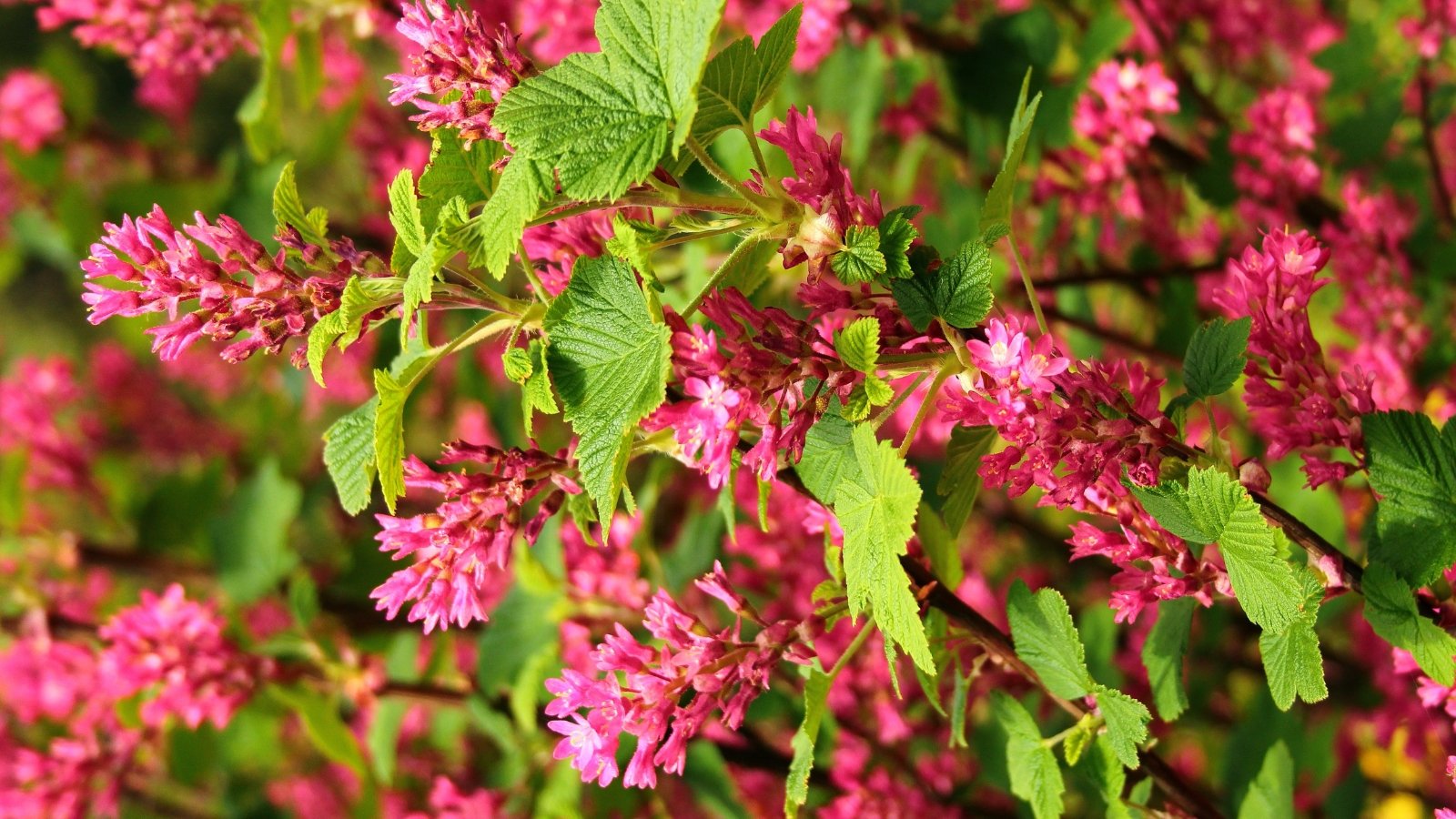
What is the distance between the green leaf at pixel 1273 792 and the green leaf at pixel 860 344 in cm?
53

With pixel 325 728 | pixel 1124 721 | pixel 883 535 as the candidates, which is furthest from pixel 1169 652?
pixel 325 728

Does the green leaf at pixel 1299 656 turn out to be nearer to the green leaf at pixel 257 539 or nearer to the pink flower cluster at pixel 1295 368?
the pink flower cluster at pixel 1295 368

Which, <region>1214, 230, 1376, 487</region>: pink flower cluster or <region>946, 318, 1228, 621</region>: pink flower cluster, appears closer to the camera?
<region>946, 318, 1228, 621</region>: pink flower cluster

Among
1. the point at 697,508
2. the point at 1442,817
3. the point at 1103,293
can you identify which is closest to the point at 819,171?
the point at 1442,817

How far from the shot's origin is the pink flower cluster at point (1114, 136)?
4.52 ft

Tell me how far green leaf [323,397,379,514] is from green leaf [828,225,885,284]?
35cm

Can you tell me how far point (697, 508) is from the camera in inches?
73.3

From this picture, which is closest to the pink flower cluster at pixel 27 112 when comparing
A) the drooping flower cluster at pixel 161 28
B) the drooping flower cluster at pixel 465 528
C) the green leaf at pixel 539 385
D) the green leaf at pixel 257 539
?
the drooping flower cluster at pixel 161 28

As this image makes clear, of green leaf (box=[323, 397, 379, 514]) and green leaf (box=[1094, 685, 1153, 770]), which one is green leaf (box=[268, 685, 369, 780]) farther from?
green leaf (box=[1094, 685, 1153, 770])

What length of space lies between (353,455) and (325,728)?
699 mm

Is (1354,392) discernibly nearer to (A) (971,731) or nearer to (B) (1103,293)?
(A) (971,731)

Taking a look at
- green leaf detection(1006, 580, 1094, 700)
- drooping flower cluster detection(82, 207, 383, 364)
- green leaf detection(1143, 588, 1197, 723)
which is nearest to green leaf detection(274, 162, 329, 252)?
drooping flower cluster detection(82, 207, 383, 364)

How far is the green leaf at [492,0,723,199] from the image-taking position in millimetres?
623

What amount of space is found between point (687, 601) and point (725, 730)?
262 mm
